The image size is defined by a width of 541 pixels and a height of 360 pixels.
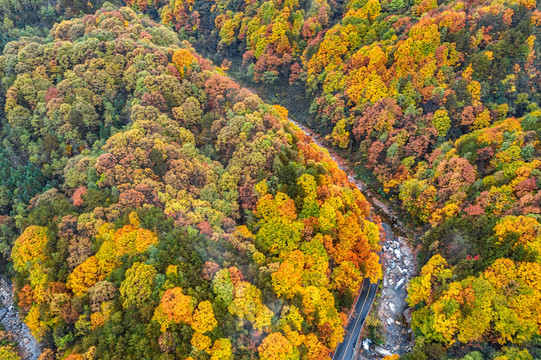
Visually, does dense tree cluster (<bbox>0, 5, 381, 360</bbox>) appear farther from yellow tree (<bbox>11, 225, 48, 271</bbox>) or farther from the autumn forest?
the autumn forest

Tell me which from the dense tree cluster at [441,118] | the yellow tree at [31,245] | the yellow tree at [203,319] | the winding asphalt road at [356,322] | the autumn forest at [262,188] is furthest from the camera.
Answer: the winding asphalt road at [356,322]

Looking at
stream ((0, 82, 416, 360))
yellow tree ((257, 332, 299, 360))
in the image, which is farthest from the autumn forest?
stream ((0, 82, 416, 360))

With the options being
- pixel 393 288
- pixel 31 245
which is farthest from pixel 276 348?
pixel 31 245

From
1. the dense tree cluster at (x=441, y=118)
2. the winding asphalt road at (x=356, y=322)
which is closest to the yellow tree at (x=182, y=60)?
the dense tree cluster at (x=441, y=118)

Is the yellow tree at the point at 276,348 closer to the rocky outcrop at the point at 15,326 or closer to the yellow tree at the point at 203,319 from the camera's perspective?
the yellow tree at the point at 203,319

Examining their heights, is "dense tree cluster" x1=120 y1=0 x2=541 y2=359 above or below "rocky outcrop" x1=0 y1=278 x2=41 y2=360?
above

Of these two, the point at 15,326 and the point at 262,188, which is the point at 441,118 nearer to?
the point at 262,188
